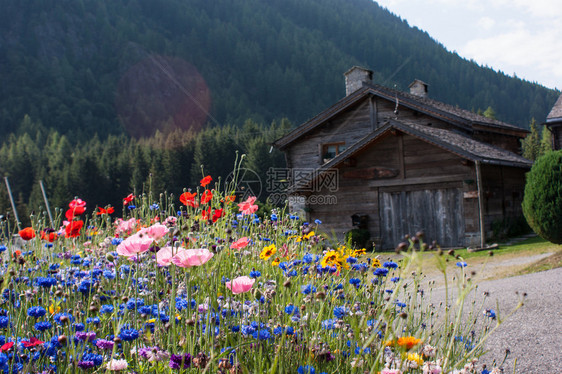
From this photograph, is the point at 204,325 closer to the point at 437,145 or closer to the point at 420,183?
the point at 437,145

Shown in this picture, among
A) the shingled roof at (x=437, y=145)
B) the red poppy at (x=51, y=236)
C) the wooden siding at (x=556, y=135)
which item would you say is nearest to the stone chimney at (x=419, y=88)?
the wooden siding at (x=556, y=135)

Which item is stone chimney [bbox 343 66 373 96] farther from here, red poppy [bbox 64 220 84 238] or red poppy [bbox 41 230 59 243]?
red poppy [bbox 64 220 84 238]

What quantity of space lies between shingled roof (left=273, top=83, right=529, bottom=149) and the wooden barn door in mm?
4637

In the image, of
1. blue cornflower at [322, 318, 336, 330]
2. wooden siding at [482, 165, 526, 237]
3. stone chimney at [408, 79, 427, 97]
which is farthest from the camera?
stone chimney at [408, 79, 427, 97]

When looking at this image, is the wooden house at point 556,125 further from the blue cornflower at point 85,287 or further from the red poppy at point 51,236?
the blue cornflower at point 85,287

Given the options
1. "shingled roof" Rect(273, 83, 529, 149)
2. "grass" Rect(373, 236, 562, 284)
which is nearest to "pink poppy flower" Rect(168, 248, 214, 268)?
"grass" Rect(373, 236, 562, 284)

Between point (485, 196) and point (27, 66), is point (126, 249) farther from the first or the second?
point (27, 66)

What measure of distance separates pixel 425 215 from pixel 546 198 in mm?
4875

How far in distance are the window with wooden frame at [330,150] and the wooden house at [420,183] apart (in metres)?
3.24

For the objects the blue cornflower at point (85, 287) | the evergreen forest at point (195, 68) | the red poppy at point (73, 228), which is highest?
the evergreen forest at point (195, 68)

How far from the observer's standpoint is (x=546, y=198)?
34.7 feet

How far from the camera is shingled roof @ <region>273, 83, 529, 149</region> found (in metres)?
18.5

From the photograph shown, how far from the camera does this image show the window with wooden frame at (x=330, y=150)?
21516 mm

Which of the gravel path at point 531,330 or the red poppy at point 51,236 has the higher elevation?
the red poppy at point 51,236
